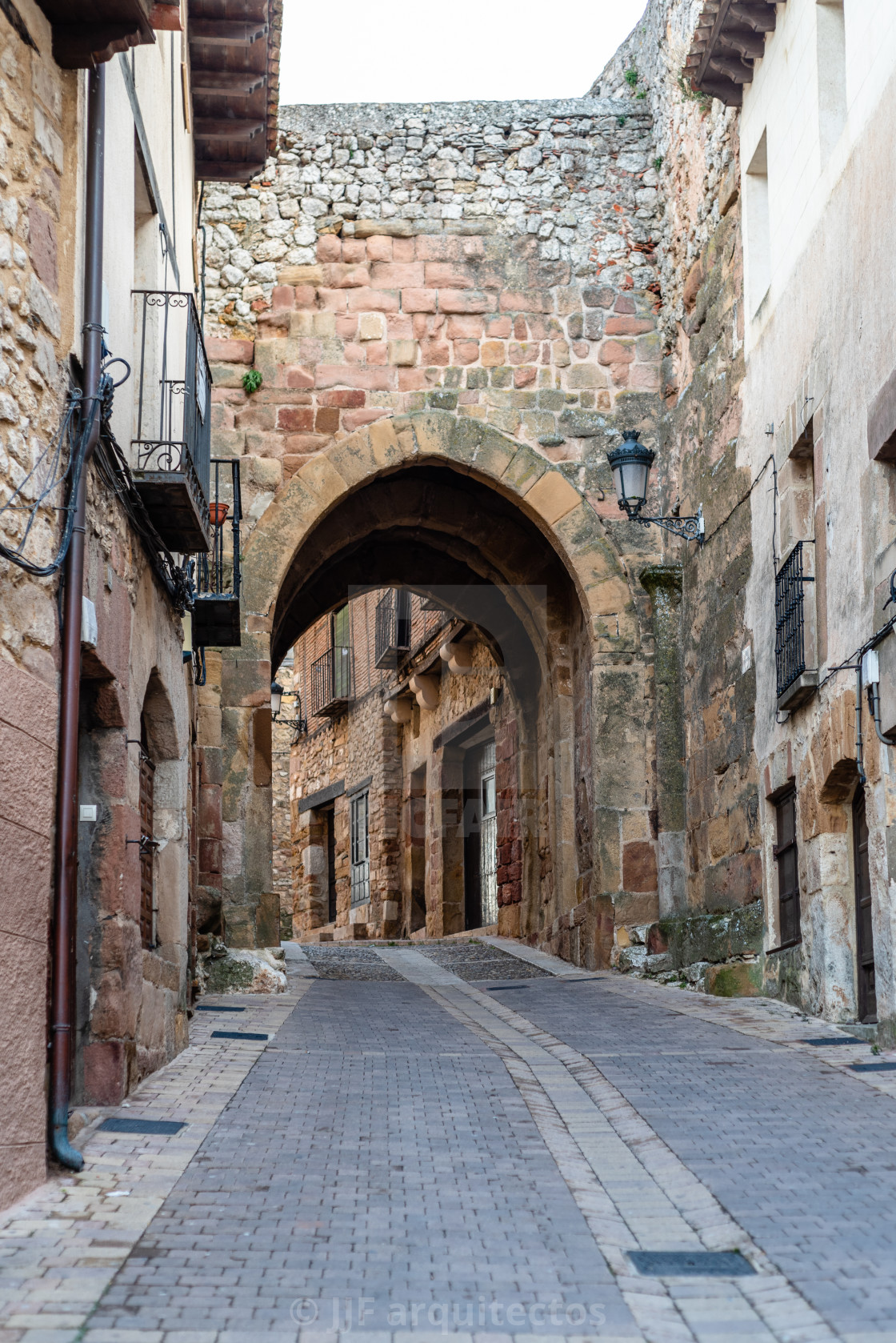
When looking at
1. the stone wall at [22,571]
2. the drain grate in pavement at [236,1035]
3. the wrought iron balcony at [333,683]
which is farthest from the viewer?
the wrought iron balcony at [333,683]

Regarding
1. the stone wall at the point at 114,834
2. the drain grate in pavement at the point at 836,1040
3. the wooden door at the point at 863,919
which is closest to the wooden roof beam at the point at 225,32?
the stone wall at the point at 114,834

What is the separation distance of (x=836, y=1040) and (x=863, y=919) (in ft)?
2.63

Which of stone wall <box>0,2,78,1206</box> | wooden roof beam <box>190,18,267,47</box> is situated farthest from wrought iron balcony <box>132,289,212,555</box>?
wooden roof beam <box>190,18,267,47</box>

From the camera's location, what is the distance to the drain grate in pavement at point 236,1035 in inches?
312

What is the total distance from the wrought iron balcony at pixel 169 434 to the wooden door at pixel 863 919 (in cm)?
355

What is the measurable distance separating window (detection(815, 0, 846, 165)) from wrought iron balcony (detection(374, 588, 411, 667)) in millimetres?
13169

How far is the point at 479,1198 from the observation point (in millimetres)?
4516

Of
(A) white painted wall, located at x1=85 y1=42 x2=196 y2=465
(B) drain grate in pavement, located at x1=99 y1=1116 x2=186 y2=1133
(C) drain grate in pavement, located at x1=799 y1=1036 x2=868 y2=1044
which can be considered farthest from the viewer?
(C) drain grate in pavement, located at x1=799 y1=1036 x2=868 y2=1044

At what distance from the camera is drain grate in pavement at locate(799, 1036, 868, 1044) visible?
7.24 metres

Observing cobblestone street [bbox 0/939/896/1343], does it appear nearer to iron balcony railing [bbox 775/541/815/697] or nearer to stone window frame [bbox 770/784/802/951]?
stone window frame [bbox 770/784/802/951]

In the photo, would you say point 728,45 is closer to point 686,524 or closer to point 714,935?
point 686,524

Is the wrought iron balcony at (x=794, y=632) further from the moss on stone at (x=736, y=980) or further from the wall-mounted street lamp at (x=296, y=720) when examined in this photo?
the wall-mounted street lamp at (x=296, y=720)

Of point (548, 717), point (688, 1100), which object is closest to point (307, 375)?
point (548, 717)

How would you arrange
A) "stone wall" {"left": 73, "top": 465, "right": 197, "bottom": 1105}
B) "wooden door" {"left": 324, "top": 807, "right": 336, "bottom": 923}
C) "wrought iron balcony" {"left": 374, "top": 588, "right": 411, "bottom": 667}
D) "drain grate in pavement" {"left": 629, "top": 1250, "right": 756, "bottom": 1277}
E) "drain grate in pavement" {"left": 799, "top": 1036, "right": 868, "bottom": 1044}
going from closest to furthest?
"drain grate in pavement" {"left": 629, "top": 1250, "right": 756, "bottom": 1277} < "stone wall" {"left": 73, "top": 465, "right": 197, "bottom": 1105} < "drain grate in pavement" {"left": 799, "top": 1036, "right": 868, "bottom": 1044} < "wrought iron balcony" {"left": 374, "top": 588, "right": 411, "bottom": 667} < "wooden door" {"left": 324, "top": 807, "right": 336, "bottom": 923}
